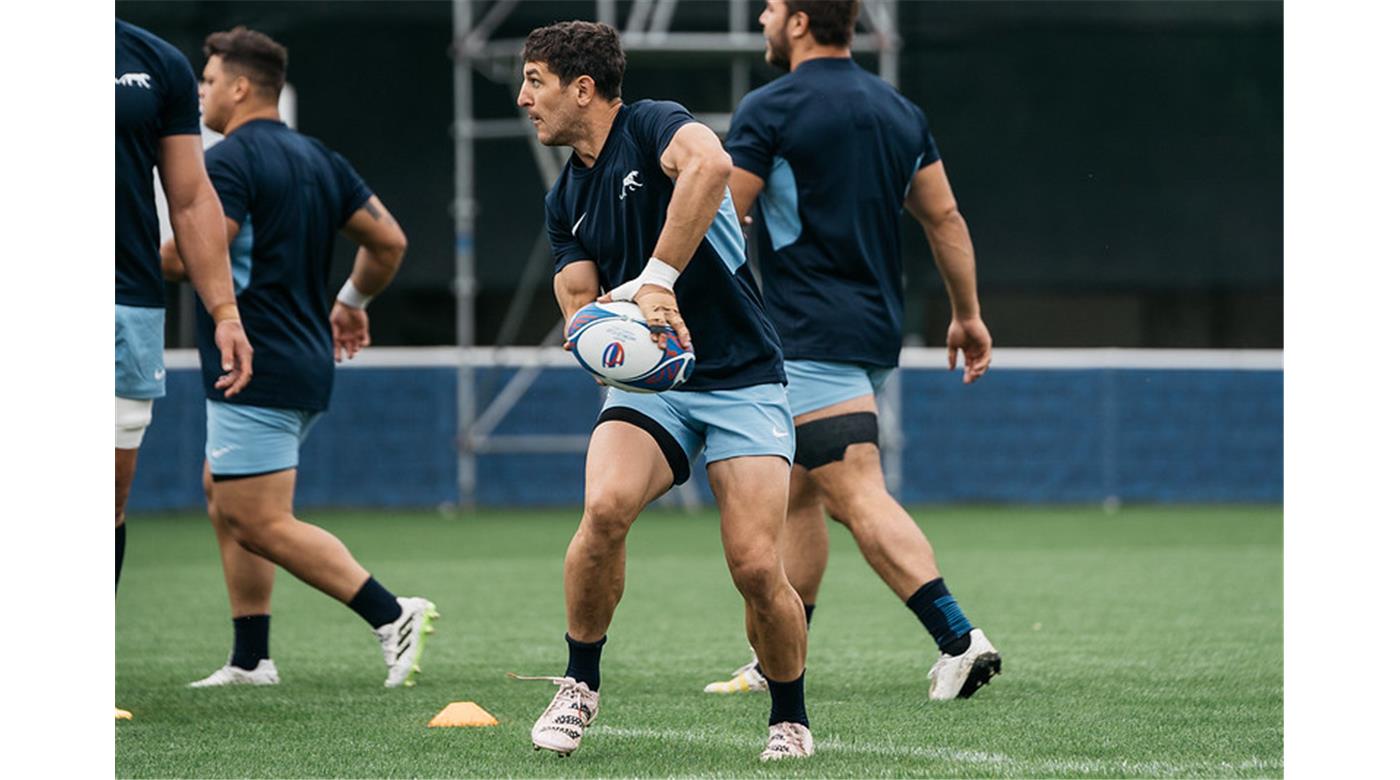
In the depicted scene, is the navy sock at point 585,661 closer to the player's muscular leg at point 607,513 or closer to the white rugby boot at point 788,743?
the player's muscular leg at point 607,513

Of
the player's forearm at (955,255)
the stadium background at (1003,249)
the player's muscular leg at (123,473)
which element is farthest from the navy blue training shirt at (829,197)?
the stadium background at (1003,249)

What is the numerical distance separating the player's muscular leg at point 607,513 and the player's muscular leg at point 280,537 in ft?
5.05

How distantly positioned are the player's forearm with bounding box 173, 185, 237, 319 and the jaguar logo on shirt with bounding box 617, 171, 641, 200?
112 cm

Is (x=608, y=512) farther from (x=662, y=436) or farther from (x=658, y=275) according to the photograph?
(x=658, y=275)

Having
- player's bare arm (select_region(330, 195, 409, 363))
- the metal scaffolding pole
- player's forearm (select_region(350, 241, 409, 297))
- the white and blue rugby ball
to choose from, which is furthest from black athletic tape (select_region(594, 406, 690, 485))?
the metal scaffolding pole

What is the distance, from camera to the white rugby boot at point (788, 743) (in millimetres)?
4418

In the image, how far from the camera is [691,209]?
13.8 feet

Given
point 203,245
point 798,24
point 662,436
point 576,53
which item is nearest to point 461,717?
point 662,436

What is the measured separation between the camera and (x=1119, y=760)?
4.36 m

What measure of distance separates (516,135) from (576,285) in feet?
36.0

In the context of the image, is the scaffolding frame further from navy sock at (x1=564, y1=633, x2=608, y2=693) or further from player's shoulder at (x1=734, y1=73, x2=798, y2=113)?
navy sock at (x1=564, y1=633, x2=608, y2=693)

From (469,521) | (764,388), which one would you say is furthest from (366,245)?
(469,521)

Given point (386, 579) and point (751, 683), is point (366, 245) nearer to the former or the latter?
point (751, 683)

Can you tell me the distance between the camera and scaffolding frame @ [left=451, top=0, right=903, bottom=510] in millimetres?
14500
